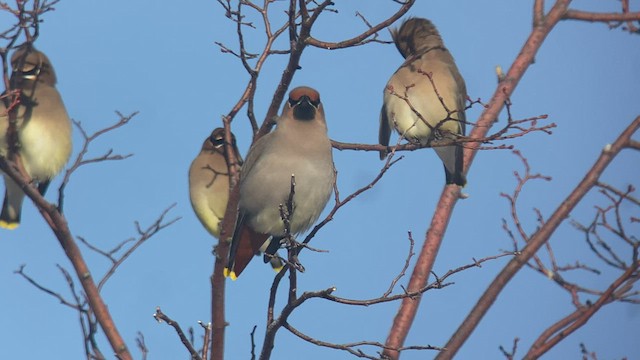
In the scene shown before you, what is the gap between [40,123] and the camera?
5703mm

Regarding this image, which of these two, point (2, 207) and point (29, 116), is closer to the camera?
point (29, 116)

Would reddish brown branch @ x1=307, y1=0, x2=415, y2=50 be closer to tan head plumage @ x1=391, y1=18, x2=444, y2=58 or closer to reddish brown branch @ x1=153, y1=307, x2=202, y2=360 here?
reddish brown branch @ x1=153, y1=307, x2=202, y2=360

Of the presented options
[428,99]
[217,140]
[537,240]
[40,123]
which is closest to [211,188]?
[217,140]

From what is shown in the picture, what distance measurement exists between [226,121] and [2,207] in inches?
112

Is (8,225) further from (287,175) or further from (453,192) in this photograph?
(453,192)

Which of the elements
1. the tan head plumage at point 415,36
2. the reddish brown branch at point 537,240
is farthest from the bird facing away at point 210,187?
the reddish brown branch at point 537,240

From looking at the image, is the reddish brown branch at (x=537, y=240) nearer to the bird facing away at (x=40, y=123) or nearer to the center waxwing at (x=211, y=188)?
the center waxwing at (x=211, y=188)

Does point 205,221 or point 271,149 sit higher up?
point 205,221

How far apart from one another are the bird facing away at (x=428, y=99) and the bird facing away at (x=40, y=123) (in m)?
1.95

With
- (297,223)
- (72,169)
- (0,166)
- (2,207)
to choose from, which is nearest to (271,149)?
(297,223)

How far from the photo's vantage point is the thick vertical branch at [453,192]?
16.6 ft

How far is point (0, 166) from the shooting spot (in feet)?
14.1

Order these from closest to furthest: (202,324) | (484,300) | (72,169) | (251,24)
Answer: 1. (202,324)
2. (251,24)
3. (72,169)
4. (484,300)

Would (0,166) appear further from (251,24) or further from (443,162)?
(443,162)
